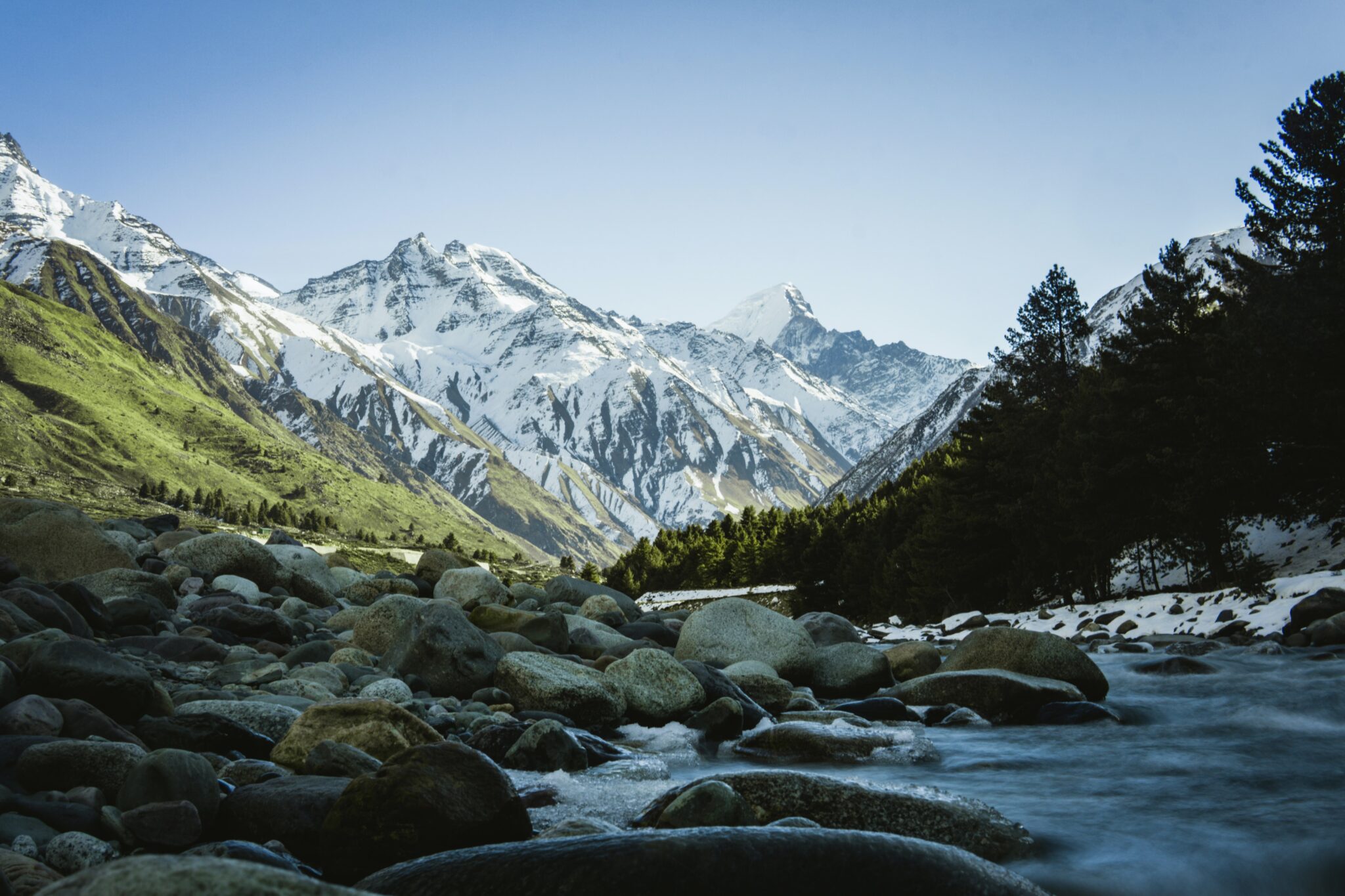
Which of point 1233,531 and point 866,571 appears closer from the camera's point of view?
point 1233,531

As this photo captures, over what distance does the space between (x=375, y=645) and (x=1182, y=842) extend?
1526cm

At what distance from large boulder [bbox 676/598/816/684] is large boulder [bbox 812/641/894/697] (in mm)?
323

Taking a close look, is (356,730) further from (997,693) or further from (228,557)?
(228,557)

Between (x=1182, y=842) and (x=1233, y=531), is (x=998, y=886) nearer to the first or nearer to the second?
(x=1182, y=842)

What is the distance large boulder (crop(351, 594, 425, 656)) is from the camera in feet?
62.2

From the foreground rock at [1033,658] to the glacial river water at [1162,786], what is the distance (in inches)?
24.9

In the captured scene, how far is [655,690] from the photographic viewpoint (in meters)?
16.0

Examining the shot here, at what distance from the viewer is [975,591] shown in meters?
55.8

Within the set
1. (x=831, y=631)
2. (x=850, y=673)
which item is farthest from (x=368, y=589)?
(x=850, y=673)

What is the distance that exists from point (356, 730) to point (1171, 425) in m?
33.6

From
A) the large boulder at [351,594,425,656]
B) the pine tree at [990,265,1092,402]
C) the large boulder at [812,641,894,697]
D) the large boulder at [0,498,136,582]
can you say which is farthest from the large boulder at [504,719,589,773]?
the pine tree at [990,265,1092,402]

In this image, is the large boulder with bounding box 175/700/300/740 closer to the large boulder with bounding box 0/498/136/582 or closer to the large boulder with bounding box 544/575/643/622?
the large boulder with bounding box 0/498/136/582

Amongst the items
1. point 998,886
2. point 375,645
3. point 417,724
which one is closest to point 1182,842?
point 998,886

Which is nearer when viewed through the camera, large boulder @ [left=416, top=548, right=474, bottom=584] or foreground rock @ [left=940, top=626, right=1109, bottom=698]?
foreground rock @ [left=940, top=626, right=1109, bottom=698]
